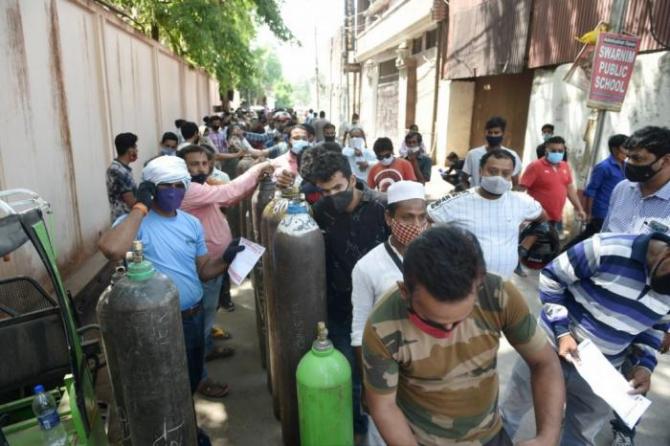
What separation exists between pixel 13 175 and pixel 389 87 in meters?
17.0

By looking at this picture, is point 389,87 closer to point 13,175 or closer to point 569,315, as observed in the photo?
point 13,175

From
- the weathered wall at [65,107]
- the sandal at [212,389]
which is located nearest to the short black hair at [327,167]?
the sandal at [212,389]

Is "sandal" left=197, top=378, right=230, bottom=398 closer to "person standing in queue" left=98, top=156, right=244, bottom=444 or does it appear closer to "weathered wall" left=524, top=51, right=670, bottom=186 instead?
"person standing in queue" left=98, top=156, right=244, bottom=444

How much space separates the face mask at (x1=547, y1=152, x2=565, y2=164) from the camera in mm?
4852

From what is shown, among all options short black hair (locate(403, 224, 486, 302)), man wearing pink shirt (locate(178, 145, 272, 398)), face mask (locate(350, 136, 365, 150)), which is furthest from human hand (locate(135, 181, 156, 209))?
face mask (locate(350, 136, 365, 150))

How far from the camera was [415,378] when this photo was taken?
1447 mm

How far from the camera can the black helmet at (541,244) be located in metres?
3.32

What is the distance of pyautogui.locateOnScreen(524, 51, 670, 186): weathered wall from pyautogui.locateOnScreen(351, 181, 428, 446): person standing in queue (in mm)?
4062

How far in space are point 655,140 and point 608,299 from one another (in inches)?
57.1

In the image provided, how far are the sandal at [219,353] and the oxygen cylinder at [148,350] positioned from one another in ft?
5.76

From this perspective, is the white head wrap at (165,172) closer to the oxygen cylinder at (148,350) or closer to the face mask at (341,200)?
the oxygen cylinder at (148,350)

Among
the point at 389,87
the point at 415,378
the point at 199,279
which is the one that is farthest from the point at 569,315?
the point at 389,87

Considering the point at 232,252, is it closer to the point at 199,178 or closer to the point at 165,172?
the point at 165,172

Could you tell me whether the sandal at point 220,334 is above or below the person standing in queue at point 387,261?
below
